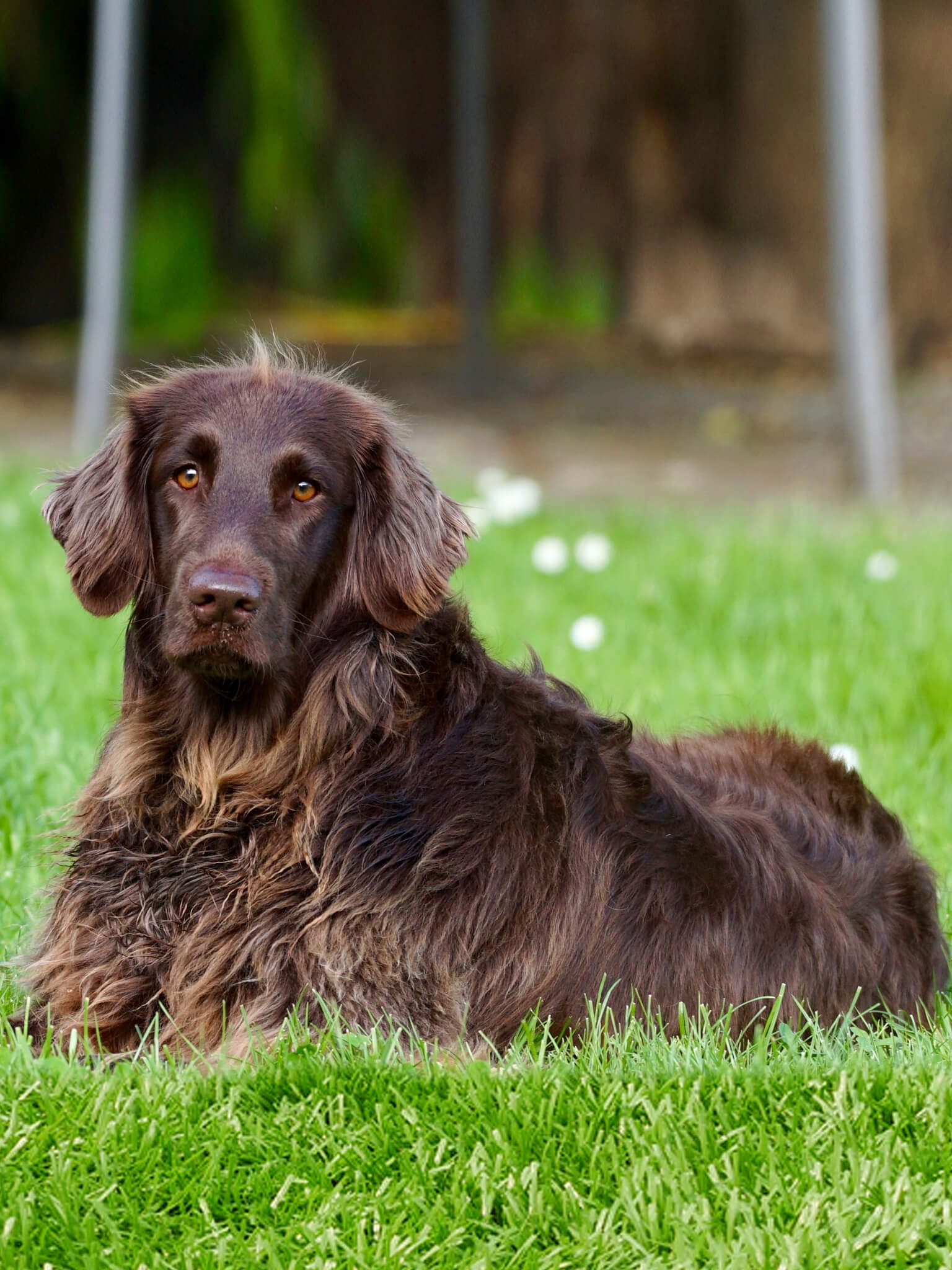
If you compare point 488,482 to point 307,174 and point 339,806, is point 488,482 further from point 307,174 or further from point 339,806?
point 307,174

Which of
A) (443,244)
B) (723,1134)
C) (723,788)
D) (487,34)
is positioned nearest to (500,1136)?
(723,1134)

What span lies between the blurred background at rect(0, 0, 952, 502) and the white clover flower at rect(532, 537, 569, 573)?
3.99 metres

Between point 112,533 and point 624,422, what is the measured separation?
30.1 feet

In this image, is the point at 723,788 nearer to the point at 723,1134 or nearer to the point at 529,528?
the point at 723,1134

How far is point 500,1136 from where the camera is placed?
2.68 m

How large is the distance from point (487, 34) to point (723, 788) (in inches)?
402

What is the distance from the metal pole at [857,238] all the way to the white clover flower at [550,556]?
2.67 metres

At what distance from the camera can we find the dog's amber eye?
3.12 meters

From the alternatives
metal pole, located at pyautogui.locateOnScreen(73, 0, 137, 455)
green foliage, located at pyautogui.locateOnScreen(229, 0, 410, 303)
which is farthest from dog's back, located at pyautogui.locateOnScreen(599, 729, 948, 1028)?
green foliage, located at pyautogui.locateOnScreen(229, 0, 410, 303)

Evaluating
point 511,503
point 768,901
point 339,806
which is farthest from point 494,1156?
point 511,503

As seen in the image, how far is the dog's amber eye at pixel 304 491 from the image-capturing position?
3125 millimetres

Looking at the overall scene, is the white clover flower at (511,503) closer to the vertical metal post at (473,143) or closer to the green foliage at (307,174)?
the vertical metal post at (473,143)

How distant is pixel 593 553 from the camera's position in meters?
6.46

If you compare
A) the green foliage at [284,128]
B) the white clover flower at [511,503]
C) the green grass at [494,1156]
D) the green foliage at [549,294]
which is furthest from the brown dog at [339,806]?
the green foliage at [549,294]
